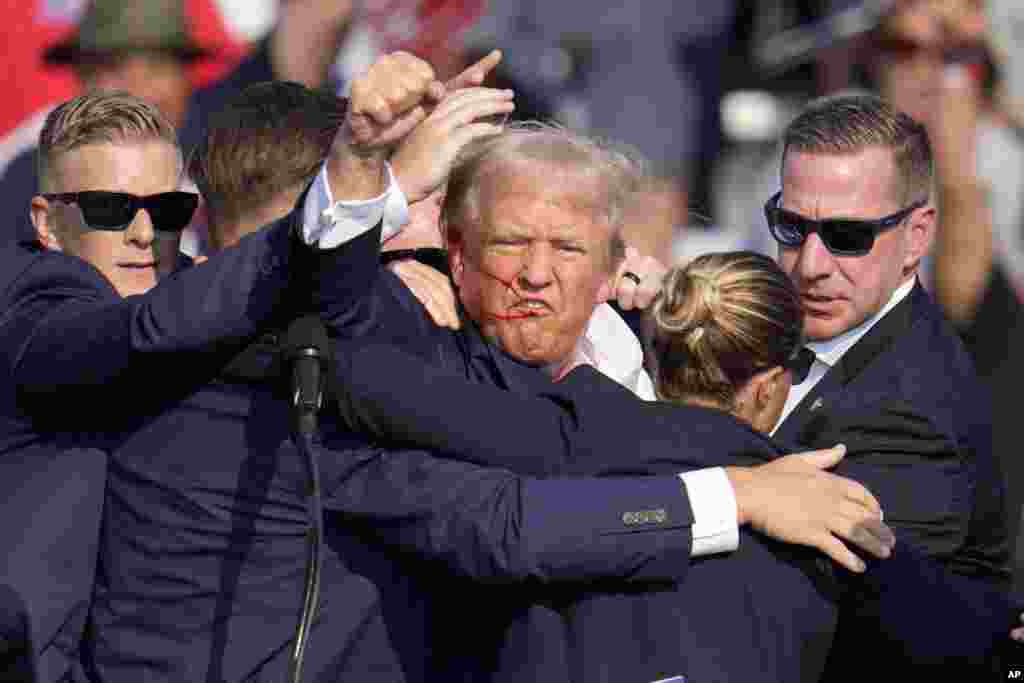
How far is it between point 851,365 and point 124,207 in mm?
1583

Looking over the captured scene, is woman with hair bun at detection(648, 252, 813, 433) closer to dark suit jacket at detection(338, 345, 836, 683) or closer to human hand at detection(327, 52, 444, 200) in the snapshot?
dark suit jacket at detection(338, 345, 836, 683)

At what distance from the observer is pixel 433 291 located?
3.60 meters

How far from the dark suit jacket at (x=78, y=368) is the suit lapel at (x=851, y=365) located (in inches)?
46.7

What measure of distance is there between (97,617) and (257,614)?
1.07 ft

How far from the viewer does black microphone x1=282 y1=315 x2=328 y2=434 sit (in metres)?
2.99

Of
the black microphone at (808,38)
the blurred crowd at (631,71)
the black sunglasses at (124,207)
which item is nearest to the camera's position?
the black sunglasses at (124,207)

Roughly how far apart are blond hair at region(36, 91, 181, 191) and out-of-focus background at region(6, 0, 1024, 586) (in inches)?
146

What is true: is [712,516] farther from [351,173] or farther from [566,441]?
[351,173]

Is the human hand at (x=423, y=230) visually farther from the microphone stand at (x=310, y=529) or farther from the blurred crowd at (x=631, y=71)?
the blurred crowd at (x=631, y=71)

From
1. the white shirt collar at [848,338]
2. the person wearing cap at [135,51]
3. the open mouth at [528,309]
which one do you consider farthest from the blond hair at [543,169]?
the person wearing cap at [135,51]

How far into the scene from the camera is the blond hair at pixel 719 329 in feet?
11.1

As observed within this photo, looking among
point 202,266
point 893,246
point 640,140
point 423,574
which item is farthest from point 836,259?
point 640,140

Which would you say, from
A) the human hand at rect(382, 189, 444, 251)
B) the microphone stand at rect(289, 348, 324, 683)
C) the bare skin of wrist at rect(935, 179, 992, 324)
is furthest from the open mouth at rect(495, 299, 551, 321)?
the bare skin of wrist at rect(935, 179, 992, 324)

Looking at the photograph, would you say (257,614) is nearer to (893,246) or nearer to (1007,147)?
(893,246)
